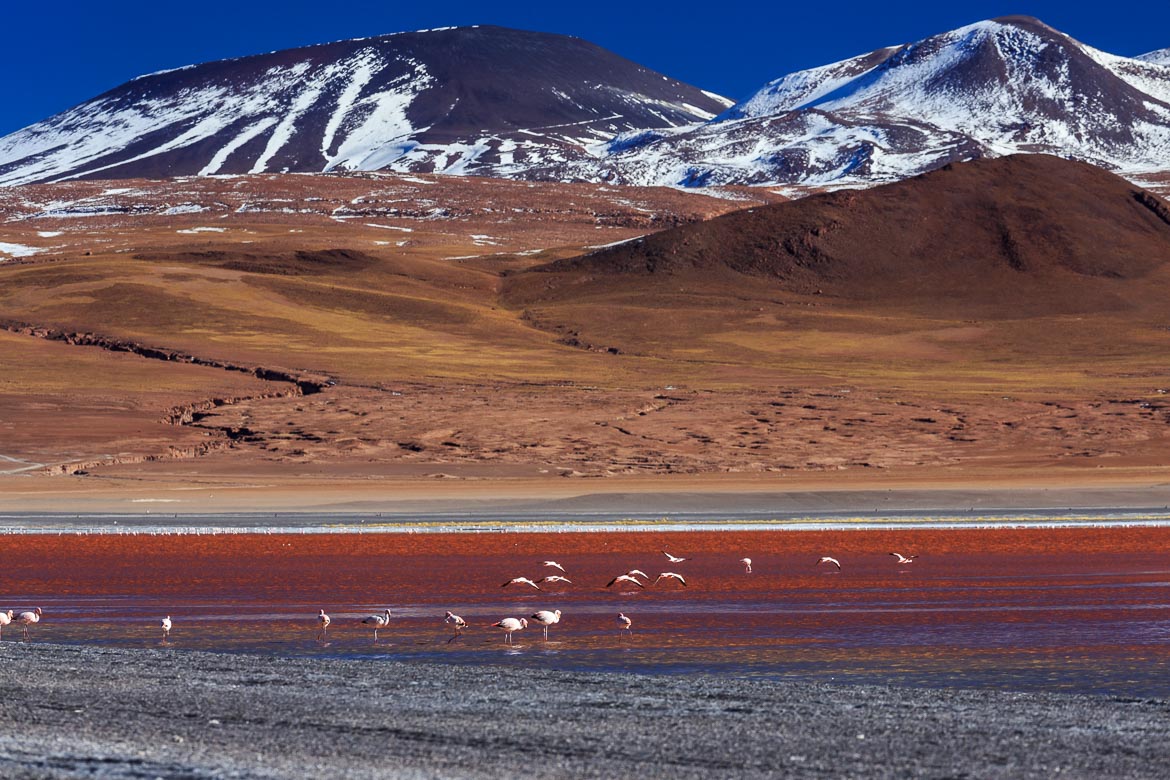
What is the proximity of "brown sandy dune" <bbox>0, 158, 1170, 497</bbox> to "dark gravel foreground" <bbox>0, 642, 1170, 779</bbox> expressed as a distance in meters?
28.6

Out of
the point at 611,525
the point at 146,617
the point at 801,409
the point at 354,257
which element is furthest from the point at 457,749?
the point at 354,257

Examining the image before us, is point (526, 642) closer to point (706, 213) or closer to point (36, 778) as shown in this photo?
point (36, 778)

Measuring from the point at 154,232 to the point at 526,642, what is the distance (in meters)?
146

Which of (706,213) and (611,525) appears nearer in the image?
(611,525)

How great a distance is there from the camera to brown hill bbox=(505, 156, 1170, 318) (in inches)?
4336

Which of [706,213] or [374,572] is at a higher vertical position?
[706,213]

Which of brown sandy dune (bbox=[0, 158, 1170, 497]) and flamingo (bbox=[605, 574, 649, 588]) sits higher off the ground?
brown sandy dune (bbox=[0, 158, 1170, 497])

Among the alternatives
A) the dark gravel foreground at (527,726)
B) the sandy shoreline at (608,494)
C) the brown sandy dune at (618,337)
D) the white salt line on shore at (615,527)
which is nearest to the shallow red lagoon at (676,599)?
the white salt line on shore at (615,527)

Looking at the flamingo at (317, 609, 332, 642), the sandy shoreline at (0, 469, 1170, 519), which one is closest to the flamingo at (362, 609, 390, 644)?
the flamingo at (317, 609, 332, 642)

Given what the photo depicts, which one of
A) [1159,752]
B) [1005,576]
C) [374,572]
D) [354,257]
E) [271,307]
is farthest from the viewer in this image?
[354,257]

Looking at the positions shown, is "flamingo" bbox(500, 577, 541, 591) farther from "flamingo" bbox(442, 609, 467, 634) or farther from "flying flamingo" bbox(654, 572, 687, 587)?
"flamingo" bbox(442, 609, 467, 634)

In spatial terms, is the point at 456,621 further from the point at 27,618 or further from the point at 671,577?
the point at 671,577

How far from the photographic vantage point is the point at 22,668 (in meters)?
13.5

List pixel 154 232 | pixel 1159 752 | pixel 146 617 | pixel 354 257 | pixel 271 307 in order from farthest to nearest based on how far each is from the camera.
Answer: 1. pixel 154 232
2. pixel 354 257
3. pixel 271 307
4. pixel 146 617
5. pixel 1159 752
